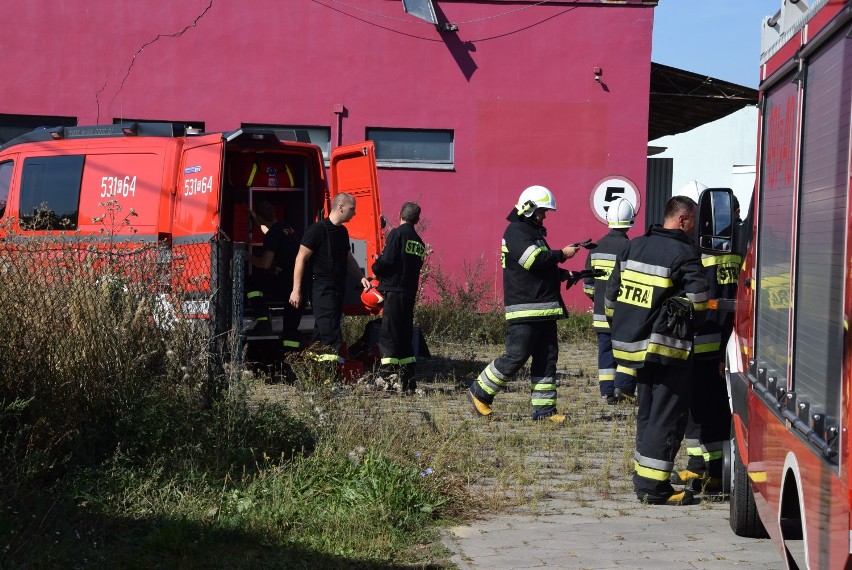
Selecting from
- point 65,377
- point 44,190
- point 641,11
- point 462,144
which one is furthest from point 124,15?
point 65,377

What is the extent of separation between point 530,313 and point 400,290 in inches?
72.6

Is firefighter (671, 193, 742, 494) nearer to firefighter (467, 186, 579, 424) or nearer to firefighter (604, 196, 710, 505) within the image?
firefighter (604, 196, 710, 505)

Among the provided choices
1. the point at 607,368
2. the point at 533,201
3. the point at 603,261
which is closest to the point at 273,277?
the point at 533,201

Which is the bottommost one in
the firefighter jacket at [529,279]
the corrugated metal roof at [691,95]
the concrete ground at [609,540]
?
the concrete ground at [609,540]

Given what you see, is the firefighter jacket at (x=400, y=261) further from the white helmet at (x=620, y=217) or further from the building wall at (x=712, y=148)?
the building wall at (x=712, y=148)

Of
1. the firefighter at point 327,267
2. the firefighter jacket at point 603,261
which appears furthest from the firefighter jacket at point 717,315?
the firefighter at point 327,267

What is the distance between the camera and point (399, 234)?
415 inches

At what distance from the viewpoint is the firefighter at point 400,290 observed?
1052 centimetres

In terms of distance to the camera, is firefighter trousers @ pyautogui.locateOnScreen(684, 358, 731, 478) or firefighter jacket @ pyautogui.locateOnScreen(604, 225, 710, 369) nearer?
firefighter jacket @ pyautogui.locateOnScreen(604, 225, 710, 369)

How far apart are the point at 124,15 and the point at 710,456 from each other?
40.5ft

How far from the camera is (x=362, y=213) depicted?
11.6m

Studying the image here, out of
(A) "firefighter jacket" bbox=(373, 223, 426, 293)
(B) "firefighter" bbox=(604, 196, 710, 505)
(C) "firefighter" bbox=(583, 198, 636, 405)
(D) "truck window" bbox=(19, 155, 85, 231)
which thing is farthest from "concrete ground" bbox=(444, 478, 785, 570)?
(D) "truck window" bbox=(19, 155, 85, 231)

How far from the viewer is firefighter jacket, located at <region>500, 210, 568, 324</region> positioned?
907 cm

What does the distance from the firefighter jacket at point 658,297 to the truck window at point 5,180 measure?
22.7 ft
